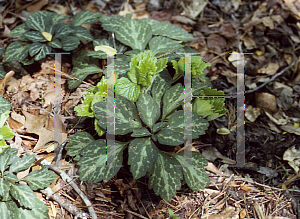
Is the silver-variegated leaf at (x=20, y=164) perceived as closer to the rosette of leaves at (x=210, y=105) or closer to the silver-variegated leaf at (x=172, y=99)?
the silver-variegated leaf at (x=172, y=99)

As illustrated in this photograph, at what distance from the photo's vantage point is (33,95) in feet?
6.36

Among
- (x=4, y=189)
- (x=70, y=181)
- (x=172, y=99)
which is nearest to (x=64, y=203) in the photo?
(x=70, y=181)

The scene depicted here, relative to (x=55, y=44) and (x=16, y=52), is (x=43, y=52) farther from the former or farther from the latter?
(x=16, y=52)

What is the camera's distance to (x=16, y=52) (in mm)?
1923

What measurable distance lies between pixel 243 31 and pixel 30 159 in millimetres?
2352

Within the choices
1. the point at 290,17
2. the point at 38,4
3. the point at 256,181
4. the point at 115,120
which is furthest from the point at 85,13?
the point at 290,17

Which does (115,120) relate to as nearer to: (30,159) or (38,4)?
(30,159)

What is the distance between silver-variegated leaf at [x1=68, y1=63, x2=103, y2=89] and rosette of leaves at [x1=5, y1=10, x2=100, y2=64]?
16 cm

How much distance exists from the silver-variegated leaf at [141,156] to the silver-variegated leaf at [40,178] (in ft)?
1.60

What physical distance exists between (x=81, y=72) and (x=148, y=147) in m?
0.88

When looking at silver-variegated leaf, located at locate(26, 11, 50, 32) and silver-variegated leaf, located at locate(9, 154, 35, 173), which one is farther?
silver-variegated leaf, located at locate(26, 11, 50, 32)

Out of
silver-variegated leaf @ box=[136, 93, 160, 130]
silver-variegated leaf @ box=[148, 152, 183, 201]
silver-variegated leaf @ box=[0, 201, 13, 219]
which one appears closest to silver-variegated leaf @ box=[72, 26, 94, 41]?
silver-variegated leaf @ box=[136, 93, 160, 130]

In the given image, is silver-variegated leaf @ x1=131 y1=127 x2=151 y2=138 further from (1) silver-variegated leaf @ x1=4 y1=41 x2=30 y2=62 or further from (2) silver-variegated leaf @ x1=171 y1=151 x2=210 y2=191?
(1) silver-variegated leaf @ x1=4 y1=41 x2=30 y2=62

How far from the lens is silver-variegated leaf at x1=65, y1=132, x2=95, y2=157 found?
162 cm
